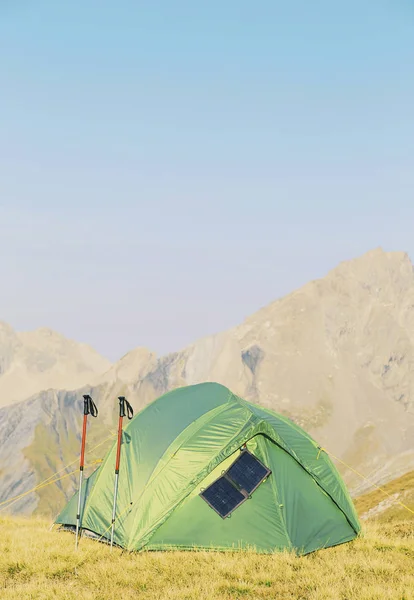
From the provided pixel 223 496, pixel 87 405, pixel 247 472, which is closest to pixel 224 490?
pixel 223 496

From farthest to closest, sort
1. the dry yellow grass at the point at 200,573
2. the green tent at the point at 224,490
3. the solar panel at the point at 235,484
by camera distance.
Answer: the solar panel at the point at 235,484 < the green tent at the point at 224,490 < the dry yellow grass at the point at 200,573

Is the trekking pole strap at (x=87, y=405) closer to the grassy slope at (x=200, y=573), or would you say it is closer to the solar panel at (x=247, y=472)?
the grassy slope at (x=200, y=573)

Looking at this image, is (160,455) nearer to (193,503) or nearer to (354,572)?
(193,503)

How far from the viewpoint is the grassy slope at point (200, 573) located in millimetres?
11359

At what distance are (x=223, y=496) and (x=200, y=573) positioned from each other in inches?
117

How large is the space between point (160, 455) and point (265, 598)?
6.12 meters

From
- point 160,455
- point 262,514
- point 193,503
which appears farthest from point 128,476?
point 262,514

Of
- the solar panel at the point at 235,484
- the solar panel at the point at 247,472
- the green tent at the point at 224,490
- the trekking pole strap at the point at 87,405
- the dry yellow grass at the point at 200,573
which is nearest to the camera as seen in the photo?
the dry yellow grass at the point at 200,573

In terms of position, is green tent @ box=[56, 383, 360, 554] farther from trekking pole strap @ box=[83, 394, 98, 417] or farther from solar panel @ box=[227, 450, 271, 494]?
trekking pole strap @ box=[83, 394, 98, 417]

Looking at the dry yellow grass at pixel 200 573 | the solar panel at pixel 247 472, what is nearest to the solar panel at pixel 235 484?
the solar panel at pixel 247 472

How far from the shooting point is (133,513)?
15.9 meters

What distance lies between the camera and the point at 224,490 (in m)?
15.7

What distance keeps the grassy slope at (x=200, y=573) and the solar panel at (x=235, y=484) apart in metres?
1.39

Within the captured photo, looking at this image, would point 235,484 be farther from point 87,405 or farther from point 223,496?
point 87,405
